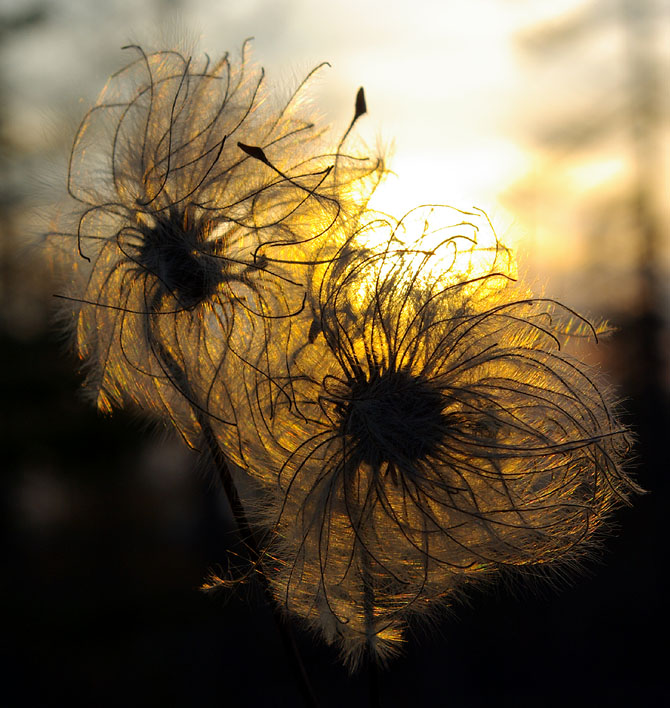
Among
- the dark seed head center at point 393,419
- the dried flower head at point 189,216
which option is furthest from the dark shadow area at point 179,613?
the dark seed head center at point 393,419

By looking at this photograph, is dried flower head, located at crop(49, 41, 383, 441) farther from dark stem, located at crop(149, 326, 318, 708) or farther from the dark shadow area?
the dark shadow area

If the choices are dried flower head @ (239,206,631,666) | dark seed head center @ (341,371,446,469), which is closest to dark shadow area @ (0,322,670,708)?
dried flower head @ (239,206,631,666)

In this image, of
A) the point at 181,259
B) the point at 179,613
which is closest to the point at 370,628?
the point at 181,259

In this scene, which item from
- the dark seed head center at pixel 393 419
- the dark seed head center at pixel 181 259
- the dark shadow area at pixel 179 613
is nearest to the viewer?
the dark seed head center at pixel 393 419

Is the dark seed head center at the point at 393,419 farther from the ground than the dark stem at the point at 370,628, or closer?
farther from the ground

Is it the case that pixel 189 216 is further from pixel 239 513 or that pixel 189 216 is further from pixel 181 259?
pixel 239 513

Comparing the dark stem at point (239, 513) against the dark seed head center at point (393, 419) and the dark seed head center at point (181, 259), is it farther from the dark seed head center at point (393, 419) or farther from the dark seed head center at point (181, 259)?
the dark seed head center at point (393, 419)

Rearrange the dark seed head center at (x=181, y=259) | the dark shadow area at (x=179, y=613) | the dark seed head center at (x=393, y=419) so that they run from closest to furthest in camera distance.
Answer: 1. the dark seed head center at (x=393, y=419)
2. the dark seed head center at (x=181, y=259)
3. the dark shadow area at (x=179, y=613)

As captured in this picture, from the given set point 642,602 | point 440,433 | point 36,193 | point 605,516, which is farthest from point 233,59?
point 642,602
